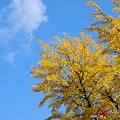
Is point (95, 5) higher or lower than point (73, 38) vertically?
lower

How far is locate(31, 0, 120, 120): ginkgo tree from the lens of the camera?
10.9 meters

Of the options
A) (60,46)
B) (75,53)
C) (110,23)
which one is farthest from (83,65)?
(110,23)

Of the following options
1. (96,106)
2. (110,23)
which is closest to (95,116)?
(96,106)

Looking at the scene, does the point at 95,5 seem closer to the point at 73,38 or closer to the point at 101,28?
the point at 101,28

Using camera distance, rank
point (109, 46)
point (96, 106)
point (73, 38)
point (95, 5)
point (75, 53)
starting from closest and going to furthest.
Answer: point (109, 46) < point (95, 5) < point (96, 106) < point (75, 53) < point (73, 38)

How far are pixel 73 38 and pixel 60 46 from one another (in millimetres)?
927

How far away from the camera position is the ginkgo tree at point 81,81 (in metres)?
10.9

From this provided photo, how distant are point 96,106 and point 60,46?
3436 millimetres

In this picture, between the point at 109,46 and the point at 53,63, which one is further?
the point at 53,63

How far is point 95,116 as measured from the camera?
431 inches

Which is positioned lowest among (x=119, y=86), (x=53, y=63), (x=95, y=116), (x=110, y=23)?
(x=95, y=116)

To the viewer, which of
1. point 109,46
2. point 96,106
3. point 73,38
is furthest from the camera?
point 73,38

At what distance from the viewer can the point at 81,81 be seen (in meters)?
11.9

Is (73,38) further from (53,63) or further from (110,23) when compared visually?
(110,23)
